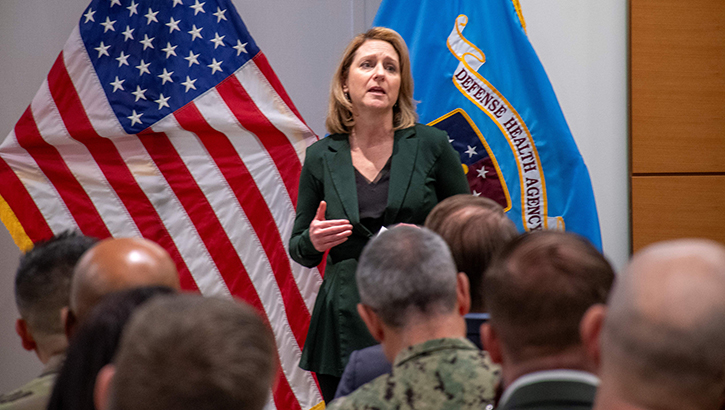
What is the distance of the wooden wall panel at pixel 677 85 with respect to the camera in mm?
3463

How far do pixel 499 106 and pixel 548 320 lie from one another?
2.30 meters

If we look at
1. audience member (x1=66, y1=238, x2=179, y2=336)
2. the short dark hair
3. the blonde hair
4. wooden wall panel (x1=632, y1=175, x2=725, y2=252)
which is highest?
the blonde hair

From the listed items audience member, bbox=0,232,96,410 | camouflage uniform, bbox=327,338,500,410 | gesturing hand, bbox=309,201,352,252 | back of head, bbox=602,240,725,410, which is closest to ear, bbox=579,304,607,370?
back of head, bbox=602,240,725,410

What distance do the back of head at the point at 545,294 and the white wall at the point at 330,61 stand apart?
2616 mm

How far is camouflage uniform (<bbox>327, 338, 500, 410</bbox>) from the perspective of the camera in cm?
119

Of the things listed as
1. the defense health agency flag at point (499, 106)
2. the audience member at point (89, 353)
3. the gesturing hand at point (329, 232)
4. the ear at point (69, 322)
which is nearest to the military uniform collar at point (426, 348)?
the audience member at point (89, 353)

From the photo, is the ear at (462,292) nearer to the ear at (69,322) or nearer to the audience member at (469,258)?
the audience member at (469,258)

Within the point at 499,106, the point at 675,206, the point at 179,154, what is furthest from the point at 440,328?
the point at 675,206

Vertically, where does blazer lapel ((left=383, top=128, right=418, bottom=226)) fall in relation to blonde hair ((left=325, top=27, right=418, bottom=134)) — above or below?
below

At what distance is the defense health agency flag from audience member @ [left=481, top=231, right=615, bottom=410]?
215cm

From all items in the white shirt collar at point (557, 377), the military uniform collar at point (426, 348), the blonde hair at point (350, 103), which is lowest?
the military uniform collar at point (426, 348)

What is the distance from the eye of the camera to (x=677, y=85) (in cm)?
349

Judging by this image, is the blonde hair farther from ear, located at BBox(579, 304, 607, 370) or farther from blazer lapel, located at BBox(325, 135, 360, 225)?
ear, located at BBox(579, 304, 607, 370)

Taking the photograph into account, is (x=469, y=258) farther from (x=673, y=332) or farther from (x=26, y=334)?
(x=26, y=334)
